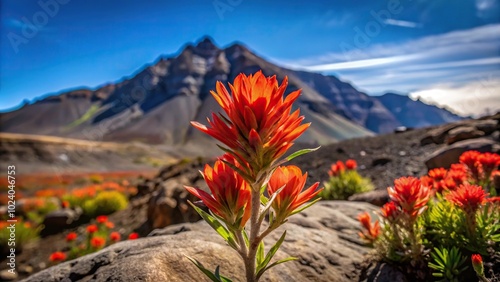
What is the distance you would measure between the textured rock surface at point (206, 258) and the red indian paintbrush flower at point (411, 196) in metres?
0.63

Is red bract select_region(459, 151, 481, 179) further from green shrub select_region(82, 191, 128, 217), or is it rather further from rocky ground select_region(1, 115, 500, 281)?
green shrub select_region(82, 191, 128, 217)

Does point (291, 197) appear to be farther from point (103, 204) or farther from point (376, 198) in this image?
point (103, 204)

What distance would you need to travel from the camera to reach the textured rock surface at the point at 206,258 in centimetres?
193

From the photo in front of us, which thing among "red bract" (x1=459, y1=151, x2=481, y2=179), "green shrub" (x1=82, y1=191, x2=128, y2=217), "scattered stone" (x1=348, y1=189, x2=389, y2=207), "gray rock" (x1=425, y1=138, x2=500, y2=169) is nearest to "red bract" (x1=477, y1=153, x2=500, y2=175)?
"red bract" (x1=459, y1=151, x2=481, y2=179)

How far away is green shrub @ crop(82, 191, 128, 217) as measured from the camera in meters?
11.6

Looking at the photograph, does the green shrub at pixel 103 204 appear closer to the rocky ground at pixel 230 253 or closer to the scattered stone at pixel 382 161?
the rocky ground at pixel 230 253

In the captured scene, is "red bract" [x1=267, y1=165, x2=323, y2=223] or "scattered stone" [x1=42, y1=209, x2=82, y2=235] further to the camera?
"scattered stone" [x1=42, y1=209, x2=82, y2=235]

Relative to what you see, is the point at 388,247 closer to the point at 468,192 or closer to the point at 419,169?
the point at 468,192

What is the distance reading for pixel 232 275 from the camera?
2.05 metres

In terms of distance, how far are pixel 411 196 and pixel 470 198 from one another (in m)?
0.40

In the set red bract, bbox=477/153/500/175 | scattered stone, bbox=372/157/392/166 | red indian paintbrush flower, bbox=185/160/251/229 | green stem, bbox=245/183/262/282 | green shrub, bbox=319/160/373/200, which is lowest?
scattered stone, bbox=372/157/392/166

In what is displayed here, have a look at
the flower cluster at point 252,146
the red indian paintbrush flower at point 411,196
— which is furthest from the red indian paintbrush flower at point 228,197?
the red indian paintbrush flower at point 411,196

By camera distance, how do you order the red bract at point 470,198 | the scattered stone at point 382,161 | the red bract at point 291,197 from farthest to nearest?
1. the scattered stone at point 382,161
2. the red bract at point 470,198
3. the red bract at point 291,197

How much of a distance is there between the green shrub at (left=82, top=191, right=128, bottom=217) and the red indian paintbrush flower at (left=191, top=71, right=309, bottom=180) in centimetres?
1241
